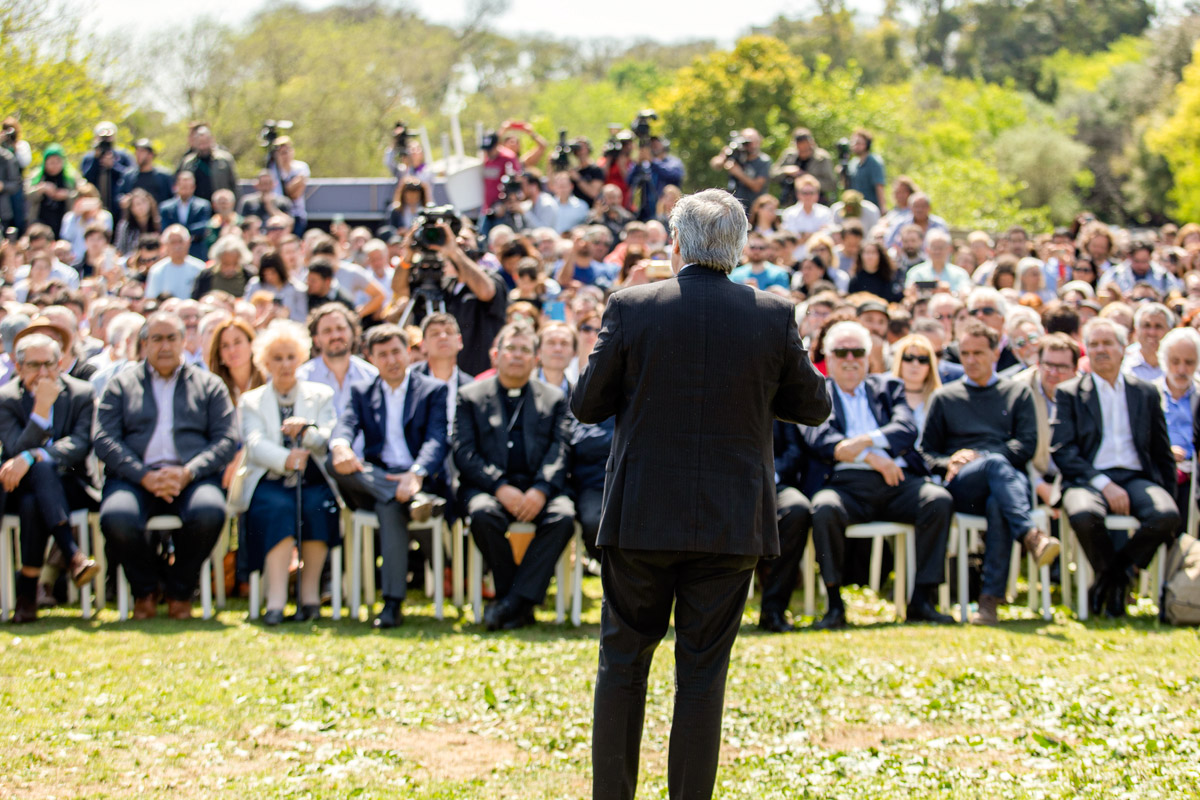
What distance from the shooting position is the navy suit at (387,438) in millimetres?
6887

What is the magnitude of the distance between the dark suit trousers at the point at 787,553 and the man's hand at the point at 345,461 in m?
2.27

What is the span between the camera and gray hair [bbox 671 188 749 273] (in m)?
3.40

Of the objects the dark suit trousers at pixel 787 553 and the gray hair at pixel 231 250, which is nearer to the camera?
the dark suit trousers at pixel 787 553

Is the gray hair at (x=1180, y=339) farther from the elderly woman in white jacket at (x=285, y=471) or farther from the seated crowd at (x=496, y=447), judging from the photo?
the elderly woman in white jacket at (x=285, y=471)

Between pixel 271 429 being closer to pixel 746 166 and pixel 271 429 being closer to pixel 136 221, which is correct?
pixel 136 221

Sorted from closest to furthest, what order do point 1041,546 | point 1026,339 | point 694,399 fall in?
1. point 694,399
2. point 1041,546
3. point 1026,339

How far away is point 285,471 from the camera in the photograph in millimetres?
6902

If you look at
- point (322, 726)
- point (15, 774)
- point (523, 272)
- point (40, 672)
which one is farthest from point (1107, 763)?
point (523, 272)

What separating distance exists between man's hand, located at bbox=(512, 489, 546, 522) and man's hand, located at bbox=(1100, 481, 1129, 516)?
305 cm

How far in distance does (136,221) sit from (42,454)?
6372mm

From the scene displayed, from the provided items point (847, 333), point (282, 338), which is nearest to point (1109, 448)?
point (847, 333)

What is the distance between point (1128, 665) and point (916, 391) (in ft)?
7.44

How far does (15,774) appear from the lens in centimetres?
409

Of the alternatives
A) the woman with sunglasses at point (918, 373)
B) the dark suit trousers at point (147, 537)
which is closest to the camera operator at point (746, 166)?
the woman with sunglasses at point (918, 373)
